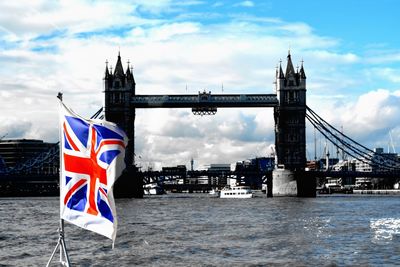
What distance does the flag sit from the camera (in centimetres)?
1326

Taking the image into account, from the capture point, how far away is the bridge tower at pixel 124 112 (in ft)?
457

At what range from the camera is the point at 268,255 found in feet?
110

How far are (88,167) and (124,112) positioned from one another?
130216mm

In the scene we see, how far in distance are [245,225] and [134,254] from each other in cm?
2095

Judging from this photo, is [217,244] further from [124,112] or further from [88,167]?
[124,112]

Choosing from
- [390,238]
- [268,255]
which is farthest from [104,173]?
[390,238]

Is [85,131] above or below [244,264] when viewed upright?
above

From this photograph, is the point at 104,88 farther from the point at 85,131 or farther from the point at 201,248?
the point at 85,131

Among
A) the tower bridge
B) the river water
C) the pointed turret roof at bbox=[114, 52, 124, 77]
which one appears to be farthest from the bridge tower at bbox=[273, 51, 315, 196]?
the river water

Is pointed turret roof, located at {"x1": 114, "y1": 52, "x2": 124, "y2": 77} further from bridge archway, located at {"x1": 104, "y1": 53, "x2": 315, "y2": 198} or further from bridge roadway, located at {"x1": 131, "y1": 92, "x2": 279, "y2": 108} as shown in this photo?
bridge roadway, located at {"x1": 131, "y1": 92, "x2": 279, "y2": 108}

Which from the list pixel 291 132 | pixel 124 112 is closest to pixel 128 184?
pixel 124 112

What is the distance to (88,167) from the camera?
13.5m

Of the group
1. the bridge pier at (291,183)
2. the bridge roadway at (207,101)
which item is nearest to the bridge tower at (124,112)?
the bridge roadway at (207,101)

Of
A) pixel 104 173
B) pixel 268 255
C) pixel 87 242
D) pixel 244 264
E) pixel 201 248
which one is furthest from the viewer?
pixel 87 242
